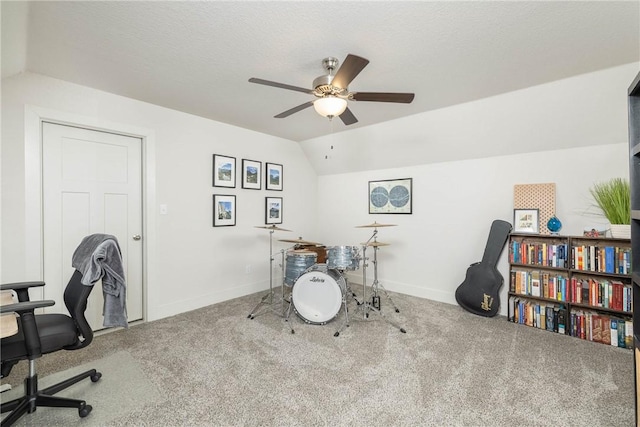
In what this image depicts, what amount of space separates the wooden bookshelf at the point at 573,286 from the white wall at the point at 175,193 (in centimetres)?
311

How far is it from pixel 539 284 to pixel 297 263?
2.56 metres

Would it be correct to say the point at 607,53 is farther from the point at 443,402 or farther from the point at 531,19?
the point at 443,402

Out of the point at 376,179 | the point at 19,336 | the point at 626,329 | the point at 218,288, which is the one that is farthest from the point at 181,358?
the point at 626,329

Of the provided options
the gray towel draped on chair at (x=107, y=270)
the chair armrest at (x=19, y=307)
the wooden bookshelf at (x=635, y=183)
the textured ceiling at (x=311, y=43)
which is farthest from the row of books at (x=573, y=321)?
the chair armrest at (x=19, y=307)

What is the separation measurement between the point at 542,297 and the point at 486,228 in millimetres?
907

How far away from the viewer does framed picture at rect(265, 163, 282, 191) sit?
14.1 feet

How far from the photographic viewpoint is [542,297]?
2963 mm

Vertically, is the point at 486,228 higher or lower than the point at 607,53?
lower

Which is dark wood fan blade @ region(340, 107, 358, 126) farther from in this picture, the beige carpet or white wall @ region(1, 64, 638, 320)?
the beige carpet

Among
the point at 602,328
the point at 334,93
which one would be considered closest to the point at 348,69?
the point at 334,93

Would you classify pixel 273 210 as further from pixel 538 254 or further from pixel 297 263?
pixel 538 254

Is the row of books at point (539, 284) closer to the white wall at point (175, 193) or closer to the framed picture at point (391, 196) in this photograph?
the framed picture at point (391, 196)

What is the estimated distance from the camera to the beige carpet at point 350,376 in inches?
67.9

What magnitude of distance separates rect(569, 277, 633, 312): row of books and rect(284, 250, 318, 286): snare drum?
2618mm
